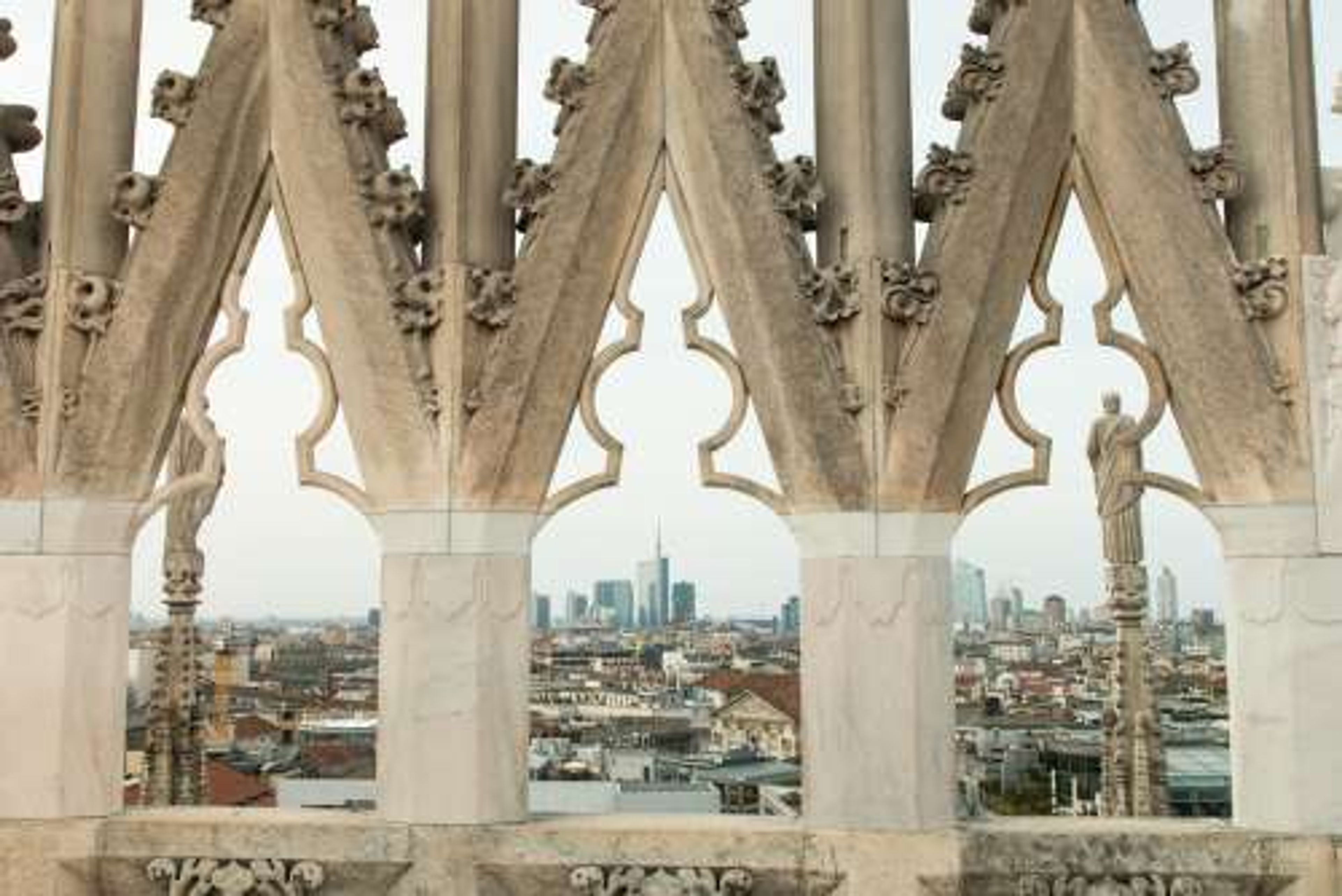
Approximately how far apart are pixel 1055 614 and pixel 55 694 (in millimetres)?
5155

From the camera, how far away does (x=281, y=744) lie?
28.4 ft

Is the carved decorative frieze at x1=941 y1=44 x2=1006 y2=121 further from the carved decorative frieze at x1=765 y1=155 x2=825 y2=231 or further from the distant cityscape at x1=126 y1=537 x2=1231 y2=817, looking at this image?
the distant cityscape at x1=126 y1=537 x2=1231 y2=817

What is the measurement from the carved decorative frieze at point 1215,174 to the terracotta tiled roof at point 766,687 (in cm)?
244

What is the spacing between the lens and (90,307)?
4402 millimetres

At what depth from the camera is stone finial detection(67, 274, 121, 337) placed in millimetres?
4395

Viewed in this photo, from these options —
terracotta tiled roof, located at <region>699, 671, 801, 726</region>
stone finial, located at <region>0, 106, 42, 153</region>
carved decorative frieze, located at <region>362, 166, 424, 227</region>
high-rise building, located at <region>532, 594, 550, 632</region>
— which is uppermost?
stone finial, located at <region>0, 106, 42, 153</region>

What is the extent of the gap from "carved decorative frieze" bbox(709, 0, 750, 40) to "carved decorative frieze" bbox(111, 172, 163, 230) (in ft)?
6.87

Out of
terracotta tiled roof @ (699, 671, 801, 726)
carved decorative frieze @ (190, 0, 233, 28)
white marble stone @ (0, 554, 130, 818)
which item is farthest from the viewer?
terracotta tiled roof @ (699, 671, 801, 726)

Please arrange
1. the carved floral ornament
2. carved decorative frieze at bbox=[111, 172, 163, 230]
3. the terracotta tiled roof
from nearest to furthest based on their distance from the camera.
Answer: the carved floral ornament, carved decorative frieze at bbox=[111, 172, 163, 230], the terracotta tiled roof

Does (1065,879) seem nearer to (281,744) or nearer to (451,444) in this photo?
(451,444)

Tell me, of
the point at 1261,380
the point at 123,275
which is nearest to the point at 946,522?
the point at 1261,380

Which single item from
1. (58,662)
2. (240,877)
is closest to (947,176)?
(240,877)

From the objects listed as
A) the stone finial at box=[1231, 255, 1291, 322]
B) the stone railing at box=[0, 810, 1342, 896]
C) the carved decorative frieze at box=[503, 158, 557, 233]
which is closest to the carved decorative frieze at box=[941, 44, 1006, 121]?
the stone finial at box=[1231, 255, 1291, 322]

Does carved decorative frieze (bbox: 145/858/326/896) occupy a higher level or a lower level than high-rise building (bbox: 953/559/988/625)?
lower
